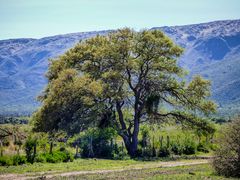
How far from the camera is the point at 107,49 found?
5544 cm

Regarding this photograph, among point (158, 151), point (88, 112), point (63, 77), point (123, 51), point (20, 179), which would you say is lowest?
point (20, 179)

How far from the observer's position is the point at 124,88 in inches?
2206

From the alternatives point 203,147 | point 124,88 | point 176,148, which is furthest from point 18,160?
point 203,147

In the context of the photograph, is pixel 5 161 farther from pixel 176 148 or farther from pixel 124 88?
pixel 176 148

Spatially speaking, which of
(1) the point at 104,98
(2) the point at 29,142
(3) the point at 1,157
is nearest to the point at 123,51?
(1) the point at 104,98

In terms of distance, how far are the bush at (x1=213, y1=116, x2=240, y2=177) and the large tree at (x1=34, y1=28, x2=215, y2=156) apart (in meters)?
20.7

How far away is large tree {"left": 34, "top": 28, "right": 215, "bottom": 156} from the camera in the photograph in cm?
5297

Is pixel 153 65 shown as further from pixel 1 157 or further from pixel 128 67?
pixel 1 157

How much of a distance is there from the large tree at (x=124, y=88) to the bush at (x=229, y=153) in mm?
20664

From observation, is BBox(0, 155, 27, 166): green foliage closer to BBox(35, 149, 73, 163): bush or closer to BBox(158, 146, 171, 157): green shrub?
BBox(35, 149, 73, 163): bush

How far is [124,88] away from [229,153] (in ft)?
77.0

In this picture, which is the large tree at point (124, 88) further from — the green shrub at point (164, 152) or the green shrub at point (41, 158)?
the green shrub at point (41, 158)

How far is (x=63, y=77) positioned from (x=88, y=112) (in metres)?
5.08

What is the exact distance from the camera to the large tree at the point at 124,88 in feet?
174
